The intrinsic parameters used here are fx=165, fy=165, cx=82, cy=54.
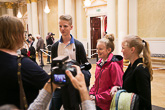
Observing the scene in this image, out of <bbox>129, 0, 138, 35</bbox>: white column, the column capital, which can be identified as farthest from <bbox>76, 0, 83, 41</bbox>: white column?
the column capital

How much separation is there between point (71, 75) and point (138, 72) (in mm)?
960

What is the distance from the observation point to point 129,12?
342 inches

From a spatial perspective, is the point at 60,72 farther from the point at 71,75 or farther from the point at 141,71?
the point at 141,71

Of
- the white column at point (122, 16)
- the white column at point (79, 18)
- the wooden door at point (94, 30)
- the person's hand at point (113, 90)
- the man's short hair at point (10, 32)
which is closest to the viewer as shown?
the man's short hair at point (10, 32)

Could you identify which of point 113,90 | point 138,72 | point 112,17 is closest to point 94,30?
point 112,17

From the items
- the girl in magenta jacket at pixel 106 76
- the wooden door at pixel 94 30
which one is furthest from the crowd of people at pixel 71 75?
Answer: the wooden door at pixel 94 30

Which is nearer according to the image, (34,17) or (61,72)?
(61,72)

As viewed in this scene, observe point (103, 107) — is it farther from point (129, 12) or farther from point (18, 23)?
point (129, 12)

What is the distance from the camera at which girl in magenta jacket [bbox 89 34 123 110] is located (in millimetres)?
1924

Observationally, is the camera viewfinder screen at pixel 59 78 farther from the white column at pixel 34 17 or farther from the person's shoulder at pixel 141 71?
the white column at pixel 34 17

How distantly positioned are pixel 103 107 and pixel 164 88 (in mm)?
3581

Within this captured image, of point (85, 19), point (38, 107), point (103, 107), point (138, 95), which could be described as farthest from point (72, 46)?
point (85, 19)

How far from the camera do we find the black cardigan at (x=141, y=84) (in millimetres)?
1550

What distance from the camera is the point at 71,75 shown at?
0.84 m
